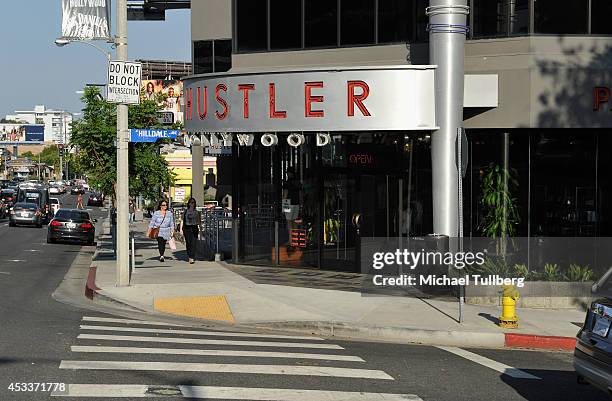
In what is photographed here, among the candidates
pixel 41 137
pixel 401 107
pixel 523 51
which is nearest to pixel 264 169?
pixel 401 107

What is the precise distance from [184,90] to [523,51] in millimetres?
8379

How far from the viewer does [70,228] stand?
37.1 m

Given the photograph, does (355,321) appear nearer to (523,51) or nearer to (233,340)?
(233,340)

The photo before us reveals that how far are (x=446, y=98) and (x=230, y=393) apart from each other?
419 inches

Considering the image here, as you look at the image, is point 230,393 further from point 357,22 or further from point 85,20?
point 357,22

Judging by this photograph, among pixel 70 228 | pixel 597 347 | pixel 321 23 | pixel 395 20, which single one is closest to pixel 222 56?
pixel 321 23

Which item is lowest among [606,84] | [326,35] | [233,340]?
[233,340]

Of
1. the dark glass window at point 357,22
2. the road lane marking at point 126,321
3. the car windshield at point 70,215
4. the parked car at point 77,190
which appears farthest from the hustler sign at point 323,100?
the parked car at point 77,190

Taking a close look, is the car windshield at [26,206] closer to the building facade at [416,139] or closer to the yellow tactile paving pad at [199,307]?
the building facade at [416,139]

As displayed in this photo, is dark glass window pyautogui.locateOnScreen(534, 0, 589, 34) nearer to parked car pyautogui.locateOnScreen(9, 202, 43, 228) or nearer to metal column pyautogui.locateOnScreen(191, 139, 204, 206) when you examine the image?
metal column pyautogui.locateOnScreen(191, 139, 204, 206)

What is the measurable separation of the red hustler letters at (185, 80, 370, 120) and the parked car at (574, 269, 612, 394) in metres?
10.7

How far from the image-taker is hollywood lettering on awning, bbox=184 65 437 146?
18.3 m

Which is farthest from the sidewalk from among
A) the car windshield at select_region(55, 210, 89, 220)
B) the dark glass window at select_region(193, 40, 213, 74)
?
the car windshield at select_region(55, 210, 89, 220)

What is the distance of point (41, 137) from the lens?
170125mm
